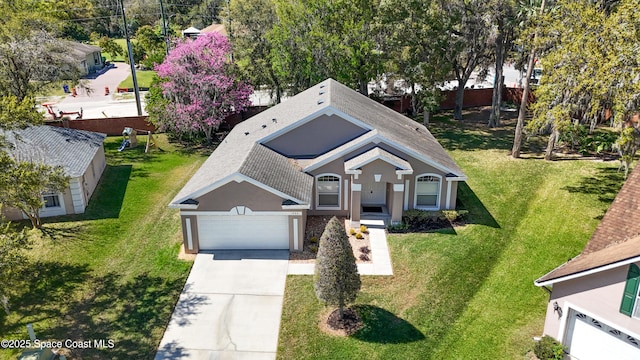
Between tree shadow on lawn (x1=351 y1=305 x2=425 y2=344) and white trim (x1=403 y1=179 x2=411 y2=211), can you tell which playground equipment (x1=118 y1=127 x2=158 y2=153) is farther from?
tree shadow on lawn (x1=351 y1=305 x2=425 y2=344)

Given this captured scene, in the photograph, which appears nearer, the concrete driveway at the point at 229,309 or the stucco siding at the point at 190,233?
the concrete driveway at the point at 229,309

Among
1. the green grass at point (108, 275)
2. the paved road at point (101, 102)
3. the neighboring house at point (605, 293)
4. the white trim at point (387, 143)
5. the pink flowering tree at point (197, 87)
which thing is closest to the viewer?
the neighboring house at point (605, 293)

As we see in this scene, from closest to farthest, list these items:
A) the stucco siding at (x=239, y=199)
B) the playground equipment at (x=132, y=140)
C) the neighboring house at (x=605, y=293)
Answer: the neighboring house at (x=605, y=293), the stucco siding at (x=239, y=199), the playground equipment at (x=132, y=140)

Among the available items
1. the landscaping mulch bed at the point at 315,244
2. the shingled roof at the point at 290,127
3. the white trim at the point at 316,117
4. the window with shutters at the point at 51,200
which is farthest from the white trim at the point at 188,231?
the window with shutters at the point at 51,200

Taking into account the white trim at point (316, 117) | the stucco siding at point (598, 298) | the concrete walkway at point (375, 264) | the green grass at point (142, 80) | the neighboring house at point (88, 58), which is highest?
the neighboring house at point (88, 58)

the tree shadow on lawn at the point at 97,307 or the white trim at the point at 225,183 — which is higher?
the white trim at the point at 225,183

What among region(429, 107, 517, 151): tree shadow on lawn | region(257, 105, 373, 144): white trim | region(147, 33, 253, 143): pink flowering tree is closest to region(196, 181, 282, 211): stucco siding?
region(257, 105, 373, 144): white trim

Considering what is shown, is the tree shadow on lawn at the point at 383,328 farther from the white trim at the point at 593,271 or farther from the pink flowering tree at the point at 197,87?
the pink flowering tree at the point at 197,87
